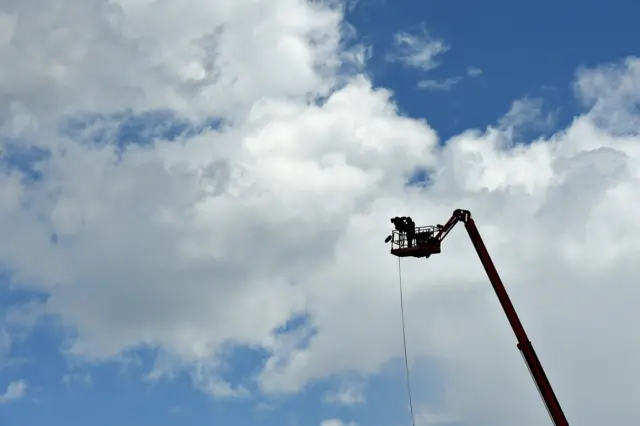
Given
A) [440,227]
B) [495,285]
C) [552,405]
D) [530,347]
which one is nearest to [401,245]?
[440,227]

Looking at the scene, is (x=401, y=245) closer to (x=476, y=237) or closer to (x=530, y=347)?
(x=476, y=237)

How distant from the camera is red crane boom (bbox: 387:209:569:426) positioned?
56.8 m

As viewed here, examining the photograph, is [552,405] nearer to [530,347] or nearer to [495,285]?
[530,347]

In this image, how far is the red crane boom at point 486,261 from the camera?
5678 cm

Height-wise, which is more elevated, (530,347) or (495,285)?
(495,285)

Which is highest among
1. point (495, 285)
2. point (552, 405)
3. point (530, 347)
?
point (495, 285)

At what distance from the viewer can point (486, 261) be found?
62.0 m

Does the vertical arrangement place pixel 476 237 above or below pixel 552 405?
above

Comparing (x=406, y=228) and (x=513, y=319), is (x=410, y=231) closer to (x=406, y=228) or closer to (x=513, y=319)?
(x=406, y=228)

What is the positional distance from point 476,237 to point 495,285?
3.96 metres

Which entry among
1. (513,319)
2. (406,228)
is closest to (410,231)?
(406,228)

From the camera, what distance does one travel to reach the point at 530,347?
58.3m

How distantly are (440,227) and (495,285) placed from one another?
6.24 metres

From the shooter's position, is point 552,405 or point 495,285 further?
point 495,285
